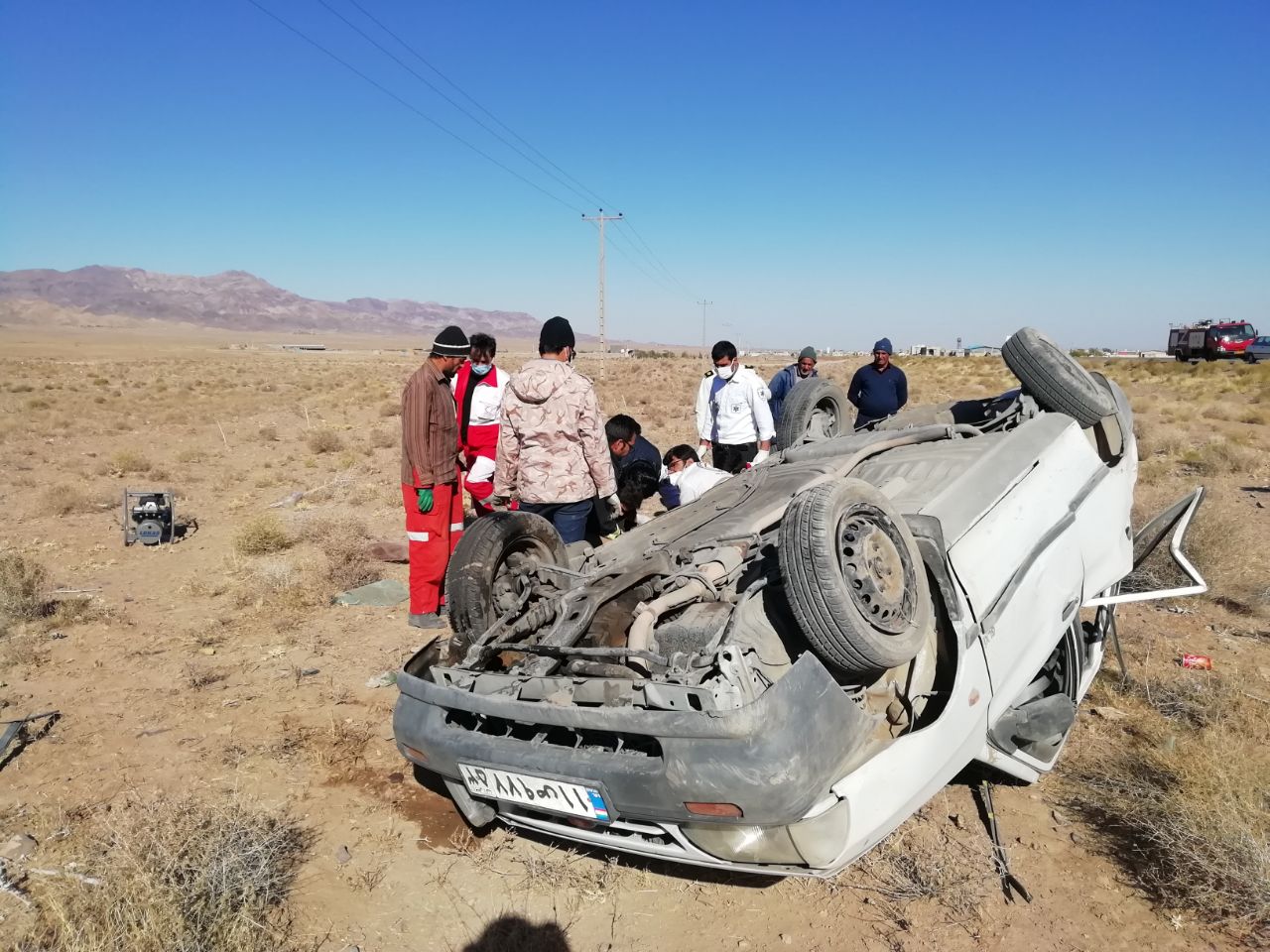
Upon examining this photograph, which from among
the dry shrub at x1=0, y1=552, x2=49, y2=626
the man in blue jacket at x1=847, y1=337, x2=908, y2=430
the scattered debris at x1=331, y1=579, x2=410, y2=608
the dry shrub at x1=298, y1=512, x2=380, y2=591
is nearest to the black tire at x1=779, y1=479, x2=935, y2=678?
the scattered debris at x1=331, y1=579, x2=410, y2=608

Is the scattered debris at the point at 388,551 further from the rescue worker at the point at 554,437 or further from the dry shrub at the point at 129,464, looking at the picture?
the dry shrub at the point at 129,464

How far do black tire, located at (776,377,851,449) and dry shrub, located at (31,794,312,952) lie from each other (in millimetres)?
4254

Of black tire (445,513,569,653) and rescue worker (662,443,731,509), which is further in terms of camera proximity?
rescue worker (662,443,731,509)

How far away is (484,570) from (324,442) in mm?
12907

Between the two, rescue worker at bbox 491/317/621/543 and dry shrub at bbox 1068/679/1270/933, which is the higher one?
rescue worker at bbox 491/317/621/543

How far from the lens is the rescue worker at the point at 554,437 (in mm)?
5023

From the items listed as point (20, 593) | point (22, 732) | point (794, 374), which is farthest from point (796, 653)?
point (20, 593)

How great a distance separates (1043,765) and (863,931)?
1120 mm

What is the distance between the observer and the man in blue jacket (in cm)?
827

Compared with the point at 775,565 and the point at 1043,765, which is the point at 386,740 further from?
the point at 1043,765

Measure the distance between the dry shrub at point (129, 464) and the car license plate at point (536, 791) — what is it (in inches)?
484

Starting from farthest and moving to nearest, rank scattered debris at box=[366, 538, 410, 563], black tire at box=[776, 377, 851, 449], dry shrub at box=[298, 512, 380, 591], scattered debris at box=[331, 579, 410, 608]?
scattered debris at box=[366, 538, 410, 563] → dry shrub at box=[298, 512, 380, 591] → scattered debris at box=[331, 579, 410, 608] → black tire at box=[776, 377, 851, 449]

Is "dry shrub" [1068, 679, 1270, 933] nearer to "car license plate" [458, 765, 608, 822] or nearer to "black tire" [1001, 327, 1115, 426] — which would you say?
"black tire" [1001, 327, 1115, 426]

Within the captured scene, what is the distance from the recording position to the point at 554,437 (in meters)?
5.06
